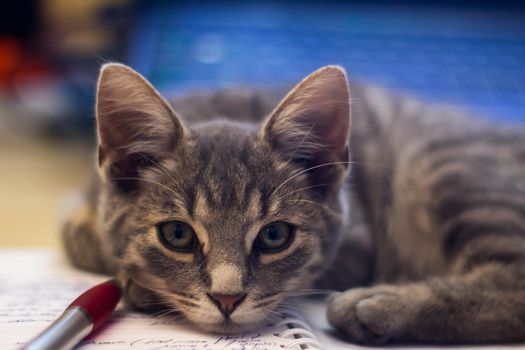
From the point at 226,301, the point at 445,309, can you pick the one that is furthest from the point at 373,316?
the point at 226,301

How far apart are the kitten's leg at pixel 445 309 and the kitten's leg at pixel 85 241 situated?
20.7 inches

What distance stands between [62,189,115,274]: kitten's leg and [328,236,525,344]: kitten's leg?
1.72 ft

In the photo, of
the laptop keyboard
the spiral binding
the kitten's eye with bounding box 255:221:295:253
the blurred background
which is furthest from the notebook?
the laptop keyboard

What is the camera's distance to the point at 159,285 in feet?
3.31

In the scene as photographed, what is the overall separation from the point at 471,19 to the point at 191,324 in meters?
2.12

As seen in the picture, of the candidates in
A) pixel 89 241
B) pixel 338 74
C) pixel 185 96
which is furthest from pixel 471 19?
pixel 89 241

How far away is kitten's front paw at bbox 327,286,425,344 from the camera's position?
1.00 meters

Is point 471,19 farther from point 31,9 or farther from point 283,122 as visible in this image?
point 31,9

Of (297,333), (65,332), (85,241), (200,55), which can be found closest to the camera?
(65,332)

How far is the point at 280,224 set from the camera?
Answer: 1.02 metres

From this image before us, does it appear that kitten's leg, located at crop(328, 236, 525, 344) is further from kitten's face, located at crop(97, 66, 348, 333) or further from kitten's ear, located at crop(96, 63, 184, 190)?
kitten's ear, located at crop(96, 63, 184, 190)

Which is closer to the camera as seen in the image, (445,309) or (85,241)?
(445,309)

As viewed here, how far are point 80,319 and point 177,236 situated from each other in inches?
8.6

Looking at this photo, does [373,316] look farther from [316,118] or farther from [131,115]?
[131,115]
